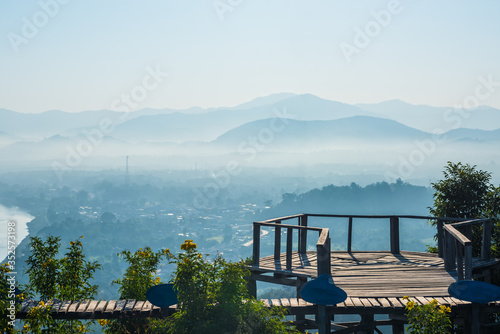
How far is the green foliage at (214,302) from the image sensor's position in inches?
254

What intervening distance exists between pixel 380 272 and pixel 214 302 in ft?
Answer: 19.7

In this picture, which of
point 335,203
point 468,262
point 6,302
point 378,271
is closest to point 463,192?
point 378,271

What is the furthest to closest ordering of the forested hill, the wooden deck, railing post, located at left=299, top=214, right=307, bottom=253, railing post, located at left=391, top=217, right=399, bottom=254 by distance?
Result: 1. the forested hill
2. railing post, located at left=391, top=217, right=399, bottom=254
3. railing post, located at left=299, top=214, right=307, bottom=253
4. the wooden deck

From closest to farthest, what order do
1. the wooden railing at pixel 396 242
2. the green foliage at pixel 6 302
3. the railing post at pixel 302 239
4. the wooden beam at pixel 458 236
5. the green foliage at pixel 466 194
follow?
the green foliage at pixel 6 302
the wooden beam at pixel 458 236
the wooden railing at pixel 396 242
the railing post at pixel 302 239
the green foliage at pixel 466 194

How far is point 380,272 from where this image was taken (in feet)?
37.7

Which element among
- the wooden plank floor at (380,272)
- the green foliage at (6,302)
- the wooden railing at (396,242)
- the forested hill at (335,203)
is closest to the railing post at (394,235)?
the wooden railing at (396,242)

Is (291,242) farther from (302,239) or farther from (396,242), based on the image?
(396,242)

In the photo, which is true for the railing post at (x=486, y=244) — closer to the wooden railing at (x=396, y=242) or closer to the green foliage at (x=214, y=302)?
the wooden railing at (x=396, y=242)

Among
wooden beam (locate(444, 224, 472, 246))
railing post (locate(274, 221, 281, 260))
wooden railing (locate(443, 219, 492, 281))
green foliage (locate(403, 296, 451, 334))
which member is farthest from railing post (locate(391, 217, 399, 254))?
green foliage (locate(403, 296, 451, 334))

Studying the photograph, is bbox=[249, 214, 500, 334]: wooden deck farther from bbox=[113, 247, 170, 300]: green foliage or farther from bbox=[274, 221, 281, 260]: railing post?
bbox=[113, 247, 170, 300]: green foliage

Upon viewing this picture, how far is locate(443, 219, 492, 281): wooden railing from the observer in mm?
9617

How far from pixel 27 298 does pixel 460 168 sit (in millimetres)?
12530

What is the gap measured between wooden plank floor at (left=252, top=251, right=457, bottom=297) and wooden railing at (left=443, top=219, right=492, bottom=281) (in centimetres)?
33

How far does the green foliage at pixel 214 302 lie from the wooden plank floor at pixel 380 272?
11.2ft
